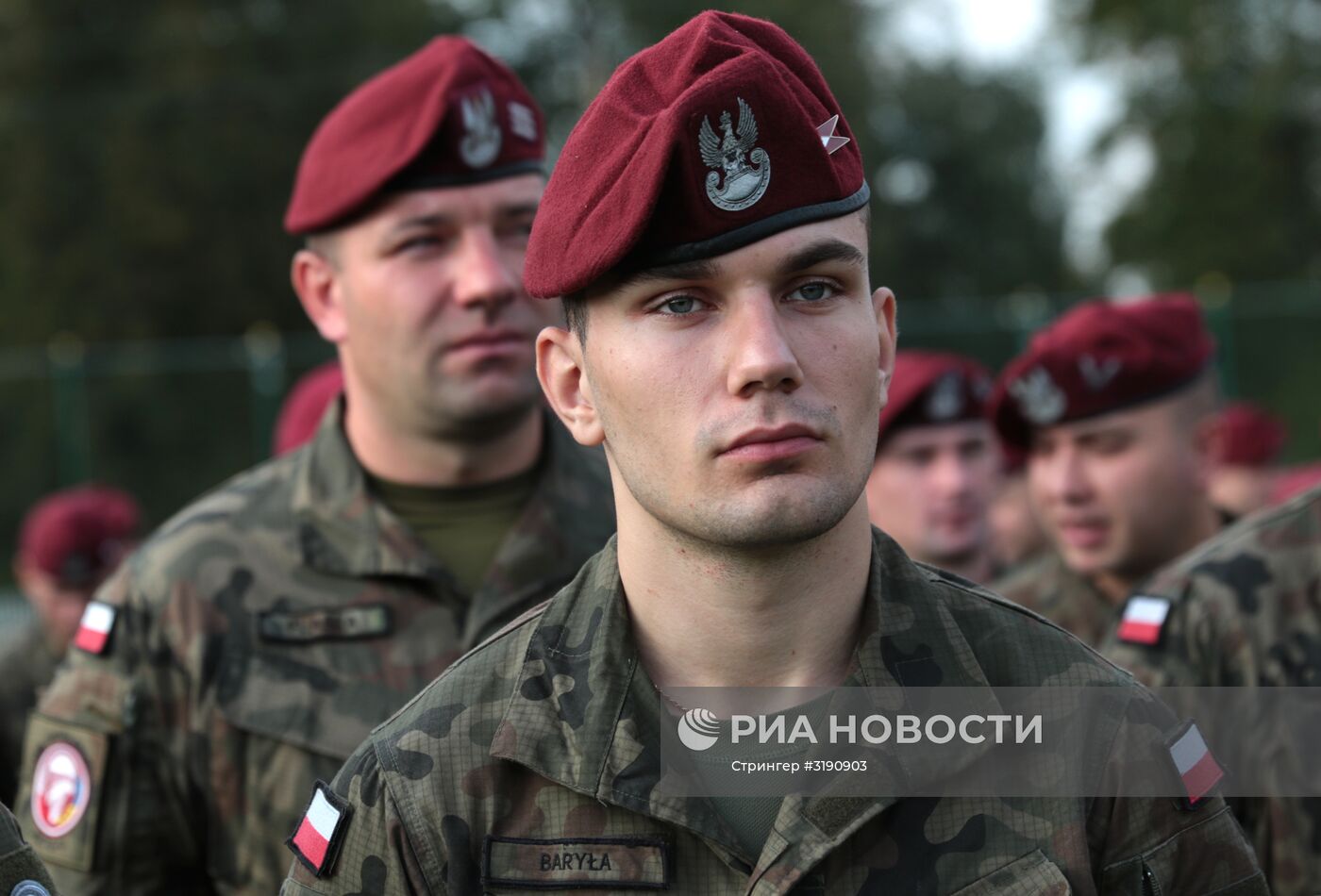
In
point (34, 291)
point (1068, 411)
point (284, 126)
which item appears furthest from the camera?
point (284, 126)

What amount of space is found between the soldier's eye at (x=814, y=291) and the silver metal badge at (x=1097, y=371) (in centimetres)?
302

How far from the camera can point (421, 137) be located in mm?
4043

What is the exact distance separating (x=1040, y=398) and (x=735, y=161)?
3172 millimetres

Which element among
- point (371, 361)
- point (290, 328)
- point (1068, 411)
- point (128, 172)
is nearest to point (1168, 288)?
point (290, 328)

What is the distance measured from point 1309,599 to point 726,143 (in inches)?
91.6

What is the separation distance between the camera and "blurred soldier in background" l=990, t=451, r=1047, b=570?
8.94m

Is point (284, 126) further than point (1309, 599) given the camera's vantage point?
Yes

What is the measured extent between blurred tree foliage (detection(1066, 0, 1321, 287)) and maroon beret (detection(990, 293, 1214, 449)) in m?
25.7

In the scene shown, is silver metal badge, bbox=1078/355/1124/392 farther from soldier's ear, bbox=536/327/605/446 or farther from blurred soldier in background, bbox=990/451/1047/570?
blurred soldier in background, bbox=990/451/1047/570

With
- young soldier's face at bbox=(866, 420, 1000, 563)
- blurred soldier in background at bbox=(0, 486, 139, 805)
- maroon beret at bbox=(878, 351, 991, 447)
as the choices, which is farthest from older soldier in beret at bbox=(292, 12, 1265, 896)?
blurred soldier in background at bbox=(0, 486, 139, 805)

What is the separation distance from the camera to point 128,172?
2878 centimetres

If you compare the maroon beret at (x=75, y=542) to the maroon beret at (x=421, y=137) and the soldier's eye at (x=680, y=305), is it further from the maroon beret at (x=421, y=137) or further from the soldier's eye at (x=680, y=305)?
the soldier's eye at (x=680, y=305)

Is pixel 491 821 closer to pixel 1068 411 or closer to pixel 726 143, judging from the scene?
pixel 726 143

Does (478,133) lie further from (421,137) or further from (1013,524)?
(1013,524)
